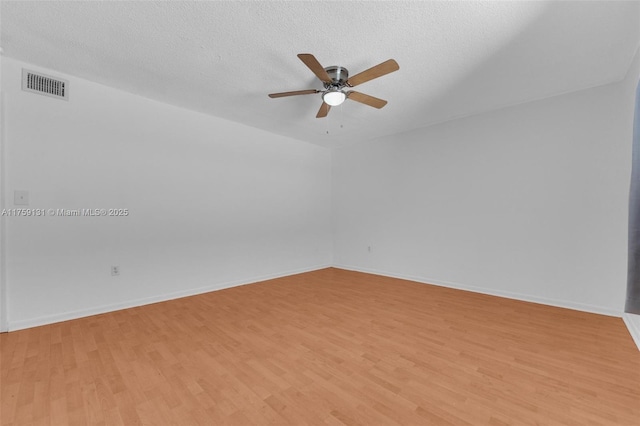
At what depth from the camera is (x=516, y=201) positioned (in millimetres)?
3381

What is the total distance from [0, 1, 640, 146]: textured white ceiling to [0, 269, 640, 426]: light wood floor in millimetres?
2520

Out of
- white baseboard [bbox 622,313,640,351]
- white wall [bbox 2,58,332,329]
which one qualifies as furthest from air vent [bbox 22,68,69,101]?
white baseboard [bbox 622,313,640,351]

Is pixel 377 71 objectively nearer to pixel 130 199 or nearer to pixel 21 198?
pixel 130 199

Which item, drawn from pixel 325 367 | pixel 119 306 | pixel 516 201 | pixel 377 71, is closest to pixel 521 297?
pixel 516 201

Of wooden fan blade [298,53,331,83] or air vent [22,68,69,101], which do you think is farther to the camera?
air vent [22,68,69,101]

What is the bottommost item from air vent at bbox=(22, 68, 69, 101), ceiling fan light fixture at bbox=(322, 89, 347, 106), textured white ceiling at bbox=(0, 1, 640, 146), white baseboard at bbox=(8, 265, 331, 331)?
white baseboard at bbox=(8, 265, 331, 331)

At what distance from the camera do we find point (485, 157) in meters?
3.66

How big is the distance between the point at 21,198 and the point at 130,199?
2.85 ft

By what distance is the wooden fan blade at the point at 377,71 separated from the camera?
6.61ft

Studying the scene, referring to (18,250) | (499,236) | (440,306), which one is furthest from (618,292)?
(18,250)

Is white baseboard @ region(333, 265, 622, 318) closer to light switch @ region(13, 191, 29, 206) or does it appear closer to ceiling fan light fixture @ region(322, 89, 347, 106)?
ceiling fan light fixture @ region(322, 89, 347, 106)

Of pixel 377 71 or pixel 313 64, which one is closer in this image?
pixel 313 64

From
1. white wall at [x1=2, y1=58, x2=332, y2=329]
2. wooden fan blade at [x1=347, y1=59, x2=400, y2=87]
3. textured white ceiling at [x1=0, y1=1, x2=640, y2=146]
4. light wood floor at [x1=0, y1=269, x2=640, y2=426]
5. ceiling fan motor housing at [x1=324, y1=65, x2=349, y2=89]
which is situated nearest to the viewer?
light wood floor at [x1=0, y1=269, x2=640, y2=426]

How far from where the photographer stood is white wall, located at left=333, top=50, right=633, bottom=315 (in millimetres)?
2812
